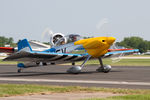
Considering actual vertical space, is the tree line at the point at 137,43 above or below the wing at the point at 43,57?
above

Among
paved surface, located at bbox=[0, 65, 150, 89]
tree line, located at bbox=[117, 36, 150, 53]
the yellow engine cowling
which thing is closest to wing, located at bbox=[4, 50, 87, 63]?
the yellow engine cowling

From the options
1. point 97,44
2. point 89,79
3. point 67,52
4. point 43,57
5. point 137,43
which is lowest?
point 89,79

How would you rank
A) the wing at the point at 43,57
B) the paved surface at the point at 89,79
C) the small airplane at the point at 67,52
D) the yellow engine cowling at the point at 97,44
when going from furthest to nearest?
the yellow engine cowling at the point at 97,44
the small airplane at the point at 67,52
the wing at the point at 43,57
the paved surface at the point at 89,79

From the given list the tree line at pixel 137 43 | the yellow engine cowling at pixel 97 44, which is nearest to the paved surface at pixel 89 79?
the yellow engine cowling at pixel 97 44

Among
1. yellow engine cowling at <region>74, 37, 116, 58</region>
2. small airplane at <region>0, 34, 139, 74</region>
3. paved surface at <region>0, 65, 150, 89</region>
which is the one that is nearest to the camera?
paved surface at <region>0, 65, 150, 89</region>

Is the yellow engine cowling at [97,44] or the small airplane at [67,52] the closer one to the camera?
the small airplane at [67,52]

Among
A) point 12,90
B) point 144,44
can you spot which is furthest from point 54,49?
point 144,44

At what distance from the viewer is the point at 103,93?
37.6ft

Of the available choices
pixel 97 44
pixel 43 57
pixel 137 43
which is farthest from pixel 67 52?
pixel 137 43

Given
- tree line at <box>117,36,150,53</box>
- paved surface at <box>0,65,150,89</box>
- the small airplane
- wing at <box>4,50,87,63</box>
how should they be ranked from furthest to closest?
tree line at <box>117,36,150,53</box> < the small airplane < wing at <box>4,50,87,63</box> < paved surface at <box>0,65,150,89</box>

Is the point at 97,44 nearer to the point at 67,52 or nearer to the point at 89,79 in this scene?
the point at 67,52

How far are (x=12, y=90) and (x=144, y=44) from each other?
17709 cm

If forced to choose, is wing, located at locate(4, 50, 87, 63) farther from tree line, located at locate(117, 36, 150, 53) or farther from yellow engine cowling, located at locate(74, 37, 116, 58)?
tree line, located at locate(117, 36, 150, 53)

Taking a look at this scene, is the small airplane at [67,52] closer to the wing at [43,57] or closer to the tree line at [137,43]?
the wing at [43,57]
